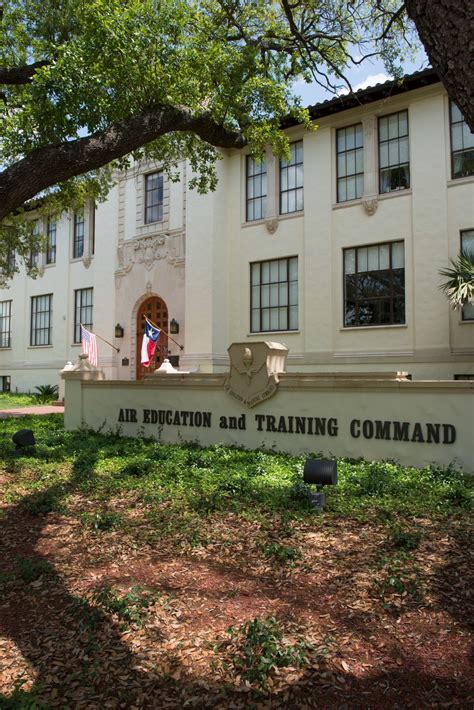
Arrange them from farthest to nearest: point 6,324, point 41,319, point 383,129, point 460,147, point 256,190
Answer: point 6,324
point 41,319
point 256,190
point 383,129
point 460,147

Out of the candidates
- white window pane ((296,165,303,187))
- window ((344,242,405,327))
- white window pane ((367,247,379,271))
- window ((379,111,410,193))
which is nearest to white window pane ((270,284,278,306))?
window ((344,242,405,327))

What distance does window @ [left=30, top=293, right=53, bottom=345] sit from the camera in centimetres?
2503

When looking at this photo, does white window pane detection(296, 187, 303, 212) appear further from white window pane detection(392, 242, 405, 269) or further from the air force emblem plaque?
the air force emblem plaque

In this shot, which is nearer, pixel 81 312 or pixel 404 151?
pixel 404 151

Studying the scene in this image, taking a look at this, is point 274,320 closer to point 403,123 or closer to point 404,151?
point 404,151

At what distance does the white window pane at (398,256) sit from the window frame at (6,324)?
761 inches

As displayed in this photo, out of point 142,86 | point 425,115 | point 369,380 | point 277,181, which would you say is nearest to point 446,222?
point 425,115

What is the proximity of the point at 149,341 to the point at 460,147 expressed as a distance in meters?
10.5

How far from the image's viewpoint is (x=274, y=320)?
17.8 m

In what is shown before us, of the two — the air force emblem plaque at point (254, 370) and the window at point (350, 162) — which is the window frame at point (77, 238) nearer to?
the window at point (350, 162)

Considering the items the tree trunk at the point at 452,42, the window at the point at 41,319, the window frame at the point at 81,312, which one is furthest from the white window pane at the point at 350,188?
the window at the point at 41,319

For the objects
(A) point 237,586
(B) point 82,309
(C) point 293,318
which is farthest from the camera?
(B) point 82,309

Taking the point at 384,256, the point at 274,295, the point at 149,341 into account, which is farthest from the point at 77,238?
the point at 384,256

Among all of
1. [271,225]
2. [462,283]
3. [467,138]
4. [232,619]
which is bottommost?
[232,619]
